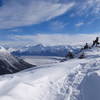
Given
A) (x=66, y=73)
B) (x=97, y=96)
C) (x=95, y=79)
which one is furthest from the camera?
(x=66, y=73)

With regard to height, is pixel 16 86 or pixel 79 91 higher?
pixel 16 86

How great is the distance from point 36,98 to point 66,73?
4909 millimetres

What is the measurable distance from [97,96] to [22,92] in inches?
151

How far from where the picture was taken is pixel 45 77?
1120 centimetres

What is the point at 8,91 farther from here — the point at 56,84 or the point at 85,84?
the point at 85,84

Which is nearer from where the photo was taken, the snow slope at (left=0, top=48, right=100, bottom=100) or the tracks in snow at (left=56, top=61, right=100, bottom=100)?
the snow slope at (left=0, top=48, right=100, bottom=100)

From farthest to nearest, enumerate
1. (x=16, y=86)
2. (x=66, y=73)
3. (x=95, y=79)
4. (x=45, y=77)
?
(x=66, y=73) → (x=45, y=77) → (x=95, y=79) → (x=16, y=86)

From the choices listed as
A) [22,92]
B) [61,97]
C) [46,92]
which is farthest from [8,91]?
[61,97]

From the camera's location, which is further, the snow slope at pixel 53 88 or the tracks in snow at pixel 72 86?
the tracks in snow at pixel 72 86

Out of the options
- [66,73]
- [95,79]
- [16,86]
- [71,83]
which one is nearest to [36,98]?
[16,86]

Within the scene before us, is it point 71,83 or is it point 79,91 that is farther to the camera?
point 71,83

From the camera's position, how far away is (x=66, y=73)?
12.6 m

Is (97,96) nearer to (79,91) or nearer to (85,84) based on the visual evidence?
(79,91)

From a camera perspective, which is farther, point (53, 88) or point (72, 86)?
point (72, 86)
